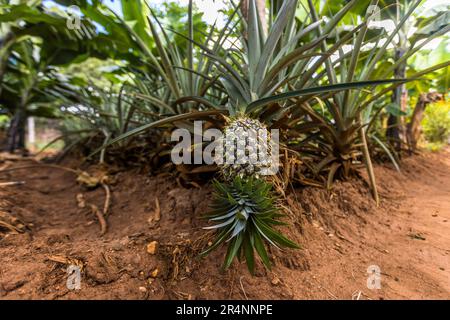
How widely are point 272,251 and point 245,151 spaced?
0.26m

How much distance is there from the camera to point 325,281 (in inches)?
21.3

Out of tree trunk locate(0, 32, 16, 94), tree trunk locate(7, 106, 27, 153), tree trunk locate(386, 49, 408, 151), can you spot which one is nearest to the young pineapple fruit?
tree trunk locate(386, 49, 408, 151)

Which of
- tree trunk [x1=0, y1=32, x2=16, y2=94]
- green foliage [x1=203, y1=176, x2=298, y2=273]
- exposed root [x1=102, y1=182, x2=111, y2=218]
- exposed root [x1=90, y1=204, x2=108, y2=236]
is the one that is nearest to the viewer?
green foliage [x1=203, y1=176, x2=298, y2=273]

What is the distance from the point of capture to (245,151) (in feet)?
1.87

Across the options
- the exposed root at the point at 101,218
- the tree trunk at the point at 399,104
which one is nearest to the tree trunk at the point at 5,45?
the exposed root at the point at 101,218

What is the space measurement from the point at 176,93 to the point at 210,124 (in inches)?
9.3

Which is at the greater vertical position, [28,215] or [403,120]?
[403,120]

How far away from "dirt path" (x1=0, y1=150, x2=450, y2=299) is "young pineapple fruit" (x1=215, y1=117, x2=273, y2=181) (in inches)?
8.0

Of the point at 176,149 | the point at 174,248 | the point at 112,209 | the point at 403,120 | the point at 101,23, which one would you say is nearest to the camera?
the point at 174,248

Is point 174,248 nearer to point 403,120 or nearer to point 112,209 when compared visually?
point 112,209

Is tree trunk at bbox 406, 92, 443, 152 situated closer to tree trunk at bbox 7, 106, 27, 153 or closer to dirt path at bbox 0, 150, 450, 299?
dirt path at bbox 0, 150, 450, 299

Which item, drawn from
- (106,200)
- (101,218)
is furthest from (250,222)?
(106,200)

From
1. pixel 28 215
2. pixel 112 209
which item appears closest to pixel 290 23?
pixel 112 209

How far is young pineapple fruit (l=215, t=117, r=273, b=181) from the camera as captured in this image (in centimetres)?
57
